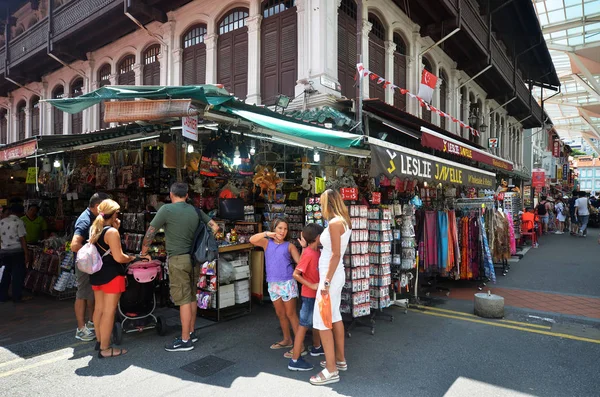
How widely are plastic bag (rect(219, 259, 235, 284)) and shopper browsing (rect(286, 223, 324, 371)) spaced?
1.98 meters

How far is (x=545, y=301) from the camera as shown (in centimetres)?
715

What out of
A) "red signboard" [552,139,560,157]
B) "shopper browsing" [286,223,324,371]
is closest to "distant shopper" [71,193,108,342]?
"shopper browsing" [286,223,324,371]

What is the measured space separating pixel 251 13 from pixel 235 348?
8439 mm

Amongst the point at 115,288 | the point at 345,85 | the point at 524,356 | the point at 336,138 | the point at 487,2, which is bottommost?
the point at 524,356

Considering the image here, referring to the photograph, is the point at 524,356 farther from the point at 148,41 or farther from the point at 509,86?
the point at 509,86

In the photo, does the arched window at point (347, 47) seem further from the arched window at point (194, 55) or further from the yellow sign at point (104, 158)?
the yellow sign at point (104, 158)

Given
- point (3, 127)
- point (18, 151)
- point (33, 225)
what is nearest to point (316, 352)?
point (18, 151)

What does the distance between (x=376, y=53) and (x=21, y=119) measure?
650 inches

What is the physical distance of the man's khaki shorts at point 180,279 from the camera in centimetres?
470

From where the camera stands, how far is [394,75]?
11750 mm

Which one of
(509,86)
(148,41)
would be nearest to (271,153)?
(148,41)

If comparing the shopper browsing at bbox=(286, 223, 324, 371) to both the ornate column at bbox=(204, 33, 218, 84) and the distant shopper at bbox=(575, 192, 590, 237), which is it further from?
the distant shopper at bbox=(575, 192, 590, 237)

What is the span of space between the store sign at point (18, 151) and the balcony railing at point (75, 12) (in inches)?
241

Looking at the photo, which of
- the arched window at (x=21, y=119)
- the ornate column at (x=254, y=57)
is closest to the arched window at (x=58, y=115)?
the arched window at (x=21, y=119)
